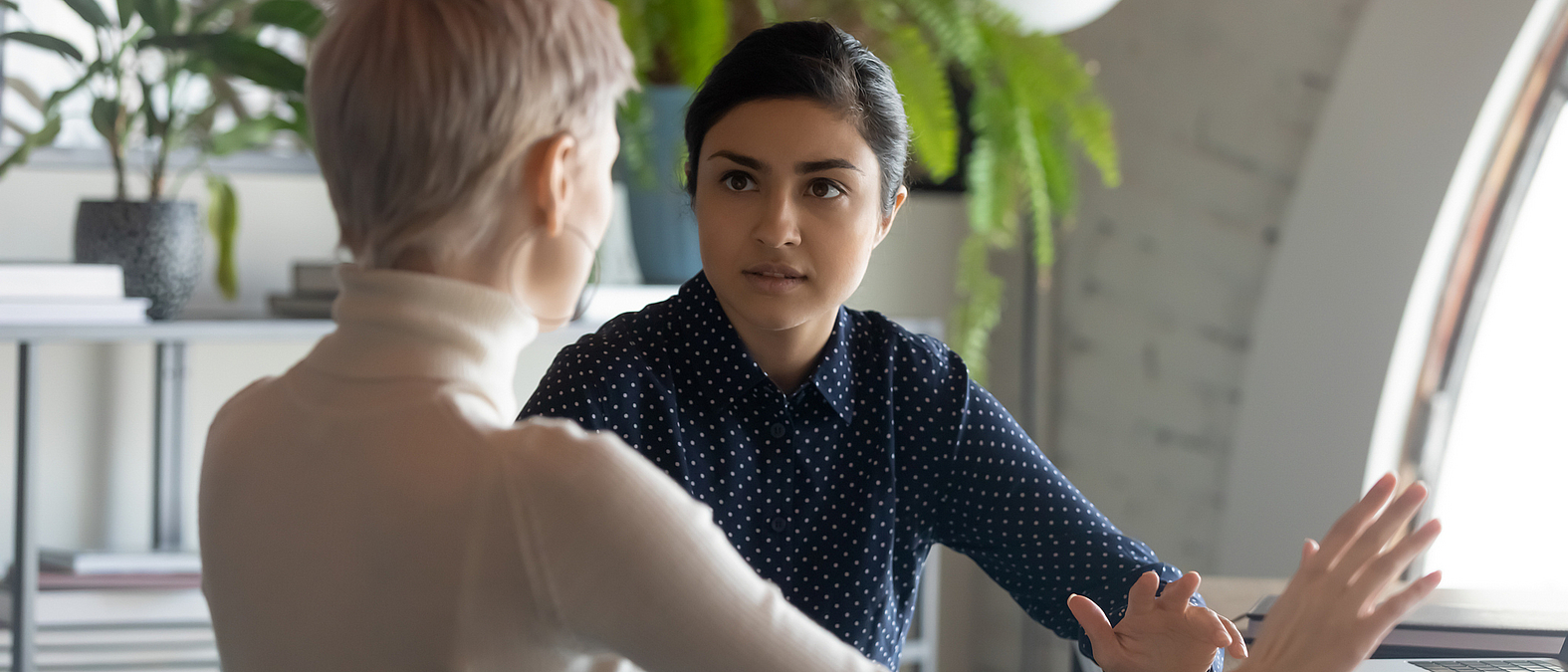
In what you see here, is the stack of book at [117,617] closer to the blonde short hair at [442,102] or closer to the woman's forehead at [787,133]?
the woman's forehead at [787,133]

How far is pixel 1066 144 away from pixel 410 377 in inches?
83.4

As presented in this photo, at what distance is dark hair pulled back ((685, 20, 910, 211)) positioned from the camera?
3.78ft

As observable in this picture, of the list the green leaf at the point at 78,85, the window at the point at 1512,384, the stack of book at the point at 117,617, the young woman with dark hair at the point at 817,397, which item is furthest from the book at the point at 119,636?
the window at the point at 1512,384

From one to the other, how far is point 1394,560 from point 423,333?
2.15 ft

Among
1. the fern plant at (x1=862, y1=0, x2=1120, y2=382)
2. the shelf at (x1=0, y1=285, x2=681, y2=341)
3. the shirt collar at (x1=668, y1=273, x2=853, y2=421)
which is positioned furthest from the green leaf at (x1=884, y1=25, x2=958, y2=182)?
the shirt collar at (x1=668, y1=273, x2=853, y2=421)

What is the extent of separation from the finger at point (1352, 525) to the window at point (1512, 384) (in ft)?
4.92

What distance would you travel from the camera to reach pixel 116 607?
1.93 meters

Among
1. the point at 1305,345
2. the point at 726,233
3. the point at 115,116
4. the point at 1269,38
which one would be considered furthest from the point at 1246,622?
the point at 115,116

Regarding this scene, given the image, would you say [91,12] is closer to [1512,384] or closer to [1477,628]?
[1477,628]

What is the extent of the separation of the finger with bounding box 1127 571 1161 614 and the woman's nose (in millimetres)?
423

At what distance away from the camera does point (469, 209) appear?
2.06 feet

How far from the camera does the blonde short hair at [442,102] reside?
603mm

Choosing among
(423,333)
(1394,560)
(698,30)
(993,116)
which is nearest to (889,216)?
(1394,560)

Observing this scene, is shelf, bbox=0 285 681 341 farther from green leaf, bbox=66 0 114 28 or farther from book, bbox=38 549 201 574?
green leaf, bbox=66 0 114 28
